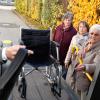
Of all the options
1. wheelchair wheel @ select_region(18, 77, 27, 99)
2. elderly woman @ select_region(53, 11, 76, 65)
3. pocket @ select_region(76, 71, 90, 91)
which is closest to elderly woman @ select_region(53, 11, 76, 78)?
elderly woman @ select_region(53, 11, 76, 65)

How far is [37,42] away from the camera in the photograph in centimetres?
629

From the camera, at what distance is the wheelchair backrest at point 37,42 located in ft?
20.5

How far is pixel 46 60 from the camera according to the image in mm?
6324

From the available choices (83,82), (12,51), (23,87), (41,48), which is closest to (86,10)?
(41,48)

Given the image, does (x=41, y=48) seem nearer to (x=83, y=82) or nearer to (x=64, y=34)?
(x=64, y=34)

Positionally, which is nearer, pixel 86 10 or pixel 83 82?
pixel 83 82

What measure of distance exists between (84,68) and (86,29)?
96.8 inches

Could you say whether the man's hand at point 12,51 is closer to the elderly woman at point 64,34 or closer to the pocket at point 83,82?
the pocket at point 83,82

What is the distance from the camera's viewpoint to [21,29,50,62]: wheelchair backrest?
6.23m

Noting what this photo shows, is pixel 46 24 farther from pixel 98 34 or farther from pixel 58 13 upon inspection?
pixel 98 34

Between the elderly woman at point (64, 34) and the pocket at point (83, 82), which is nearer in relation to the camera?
the pocket at point (83, 82)

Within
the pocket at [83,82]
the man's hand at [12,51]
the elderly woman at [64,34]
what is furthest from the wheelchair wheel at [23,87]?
the man's hand at [12,51]

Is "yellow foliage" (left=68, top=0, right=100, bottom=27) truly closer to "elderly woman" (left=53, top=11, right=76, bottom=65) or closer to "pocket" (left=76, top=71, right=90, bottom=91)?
"elderly woman" (left=53, top=11, right=76, bottom=65)

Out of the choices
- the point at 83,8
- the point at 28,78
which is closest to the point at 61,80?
the point at 28,78
